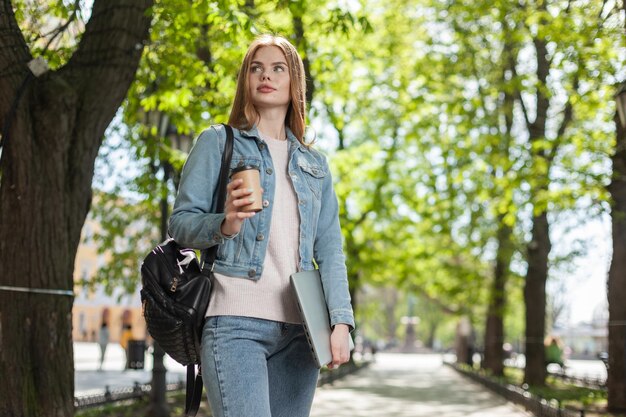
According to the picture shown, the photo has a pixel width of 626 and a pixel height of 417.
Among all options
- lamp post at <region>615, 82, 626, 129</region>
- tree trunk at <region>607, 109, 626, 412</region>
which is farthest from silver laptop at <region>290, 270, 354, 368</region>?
tree trunk at <region>607, 109, 626, 412</region>

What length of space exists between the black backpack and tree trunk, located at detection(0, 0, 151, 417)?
381 centimetres

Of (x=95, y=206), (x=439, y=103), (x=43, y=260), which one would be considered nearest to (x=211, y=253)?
(x=43, y=260)

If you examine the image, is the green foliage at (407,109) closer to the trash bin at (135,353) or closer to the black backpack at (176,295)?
the trash bin at (135,353)

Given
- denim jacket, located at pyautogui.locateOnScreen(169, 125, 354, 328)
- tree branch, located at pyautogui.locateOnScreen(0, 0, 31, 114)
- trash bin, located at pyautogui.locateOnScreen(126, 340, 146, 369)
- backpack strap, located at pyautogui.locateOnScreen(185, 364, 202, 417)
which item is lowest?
trash bin, located at pyautogui.locateOnScreen(126, 340, 146, 369)

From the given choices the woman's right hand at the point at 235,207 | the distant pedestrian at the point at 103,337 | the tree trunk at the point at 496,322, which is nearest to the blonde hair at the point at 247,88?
the woman's right hand at the point at 235,207

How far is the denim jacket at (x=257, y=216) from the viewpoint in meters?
3.17

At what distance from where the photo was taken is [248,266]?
3.18 metres

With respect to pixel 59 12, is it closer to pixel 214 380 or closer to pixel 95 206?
pixel 214 380

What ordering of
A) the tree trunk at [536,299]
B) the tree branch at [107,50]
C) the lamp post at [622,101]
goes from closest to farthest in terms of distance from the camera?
1. the tree branch at [107,50]
2. the lamp post at [622,101]
3. the tree trunk at [536,299]

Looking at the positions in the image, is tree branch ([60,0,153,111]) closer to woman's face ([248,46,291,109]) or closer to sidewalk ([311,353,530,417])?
woman's face ([248,46,291,109])

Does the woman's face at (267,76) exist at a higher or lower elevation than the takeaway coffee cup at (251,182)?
higher

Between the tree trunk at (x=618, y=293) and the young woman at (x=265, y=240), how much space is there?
12.1 meters

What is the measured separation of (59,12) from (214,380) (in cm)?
666

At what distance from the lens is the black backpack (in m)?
3.13
